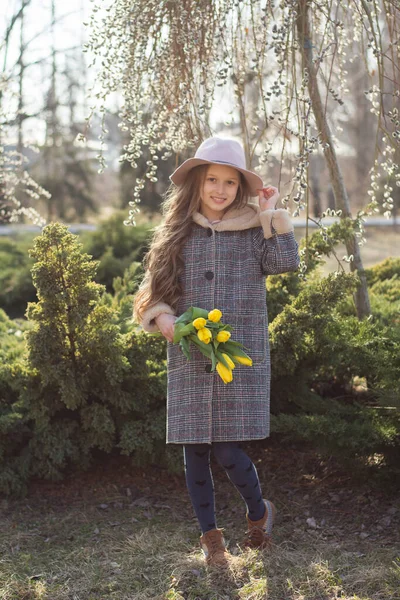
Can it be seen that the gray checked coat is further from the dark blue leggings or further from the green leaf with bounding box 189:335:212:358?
the green leaf with bounding box 189:335:212:358

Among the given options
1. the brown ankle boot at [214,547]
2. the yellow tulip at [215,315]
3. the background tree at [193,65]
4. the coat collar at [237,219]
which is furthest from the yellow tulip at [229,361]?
the background tree at [193,65]

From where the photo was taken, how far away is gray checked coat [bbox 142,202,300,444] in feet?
8.70

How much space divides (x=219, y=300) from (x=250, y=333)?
0.17 metres

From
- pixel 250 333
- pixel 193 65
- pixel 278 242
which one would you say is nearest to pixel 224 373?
pixel 250 333

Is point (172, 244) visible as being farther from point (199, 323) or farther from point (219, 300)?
point (199, 323)

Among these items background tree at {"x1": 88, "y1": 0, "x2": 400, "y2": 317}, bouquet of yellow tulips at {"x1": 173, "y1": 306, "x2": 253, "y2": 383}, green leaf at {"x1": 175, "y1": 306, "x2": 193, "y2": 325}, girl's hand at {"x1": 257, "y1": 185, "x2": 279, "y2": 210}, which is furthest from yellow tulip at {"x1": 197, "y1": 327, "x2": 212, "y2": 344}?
background tree at {"x1": 88, "y1": 0, "x2": 400, "y2": 317}

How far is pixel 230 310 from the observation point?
2705mm

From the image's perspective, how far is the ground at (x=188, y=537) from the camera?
2.53 m

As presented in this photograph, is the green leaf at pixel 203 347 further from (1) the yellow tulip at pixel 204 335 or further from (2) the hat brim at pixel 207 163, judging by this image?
(2) the hat brim at pixel 207 163

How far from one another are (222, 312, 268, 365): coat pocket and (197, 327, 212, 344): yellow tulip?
0.75 ft

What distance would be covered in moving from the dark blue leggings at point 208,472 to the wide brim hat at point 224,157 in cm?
100

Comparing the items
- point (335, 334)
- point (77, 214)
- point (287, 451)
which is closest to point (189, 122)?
point (335, 334)

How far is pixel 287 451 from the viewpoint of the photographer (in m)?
3.76

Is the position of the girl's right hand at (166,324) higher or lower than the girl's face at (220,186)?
lower
